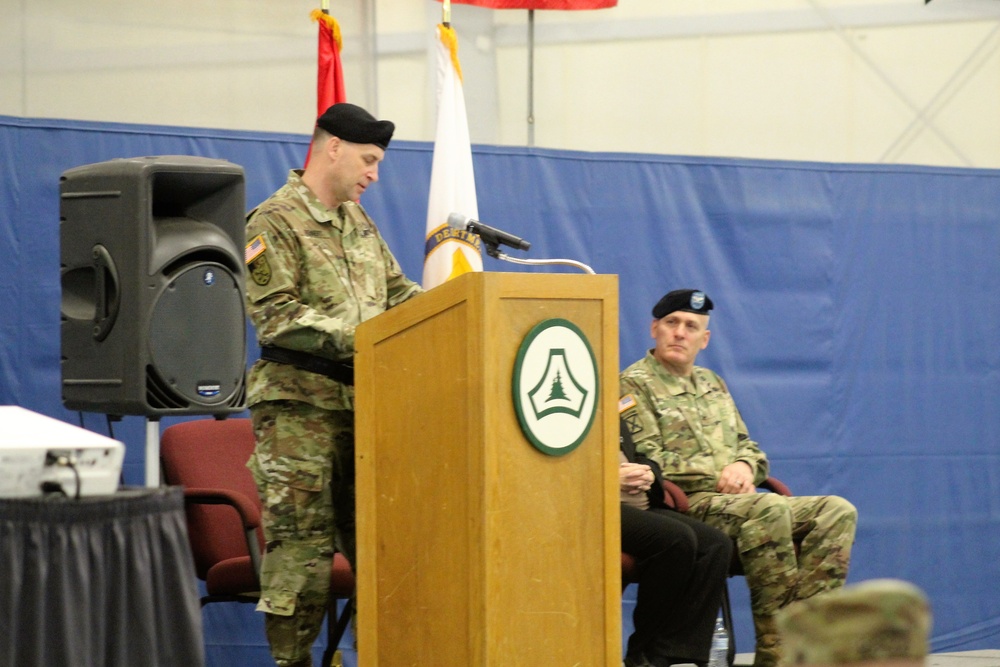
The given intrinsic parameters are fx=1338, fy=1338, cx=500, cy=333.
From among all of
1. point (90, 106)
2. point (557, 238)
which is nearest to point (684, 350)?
point (557, 238)

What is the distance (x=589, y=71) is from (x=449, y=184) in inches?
44.6

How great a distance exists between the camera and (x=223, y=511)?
12.6 feet

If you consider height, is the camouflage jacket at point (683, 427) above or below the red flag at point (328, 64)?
below

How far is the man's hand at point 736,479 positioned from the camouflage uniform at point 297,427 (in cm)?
151

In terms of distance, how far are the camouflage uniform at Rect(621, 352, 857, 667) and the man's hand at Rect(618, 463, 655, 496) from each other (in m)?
0.24

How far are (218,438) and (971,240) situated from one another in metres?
3.22

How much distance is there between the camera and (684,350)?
4.47 m

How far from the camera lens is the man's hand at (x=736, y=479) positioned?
4285 millimetres

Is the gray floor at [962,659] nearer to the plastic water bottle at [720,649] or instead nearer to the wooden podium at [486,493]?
the plastic water bottle at [720,649]

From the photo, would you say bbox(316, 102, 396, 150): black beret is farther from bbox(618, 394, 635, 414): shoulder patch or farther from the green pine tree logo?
bbox(618, 394, 635, 414): shoulder patch

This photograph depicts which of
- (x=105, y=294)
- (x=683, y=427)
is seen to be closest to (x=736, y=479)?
(x=683, y=427)

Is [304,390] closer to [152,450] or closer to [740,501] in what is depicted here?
[152,450]

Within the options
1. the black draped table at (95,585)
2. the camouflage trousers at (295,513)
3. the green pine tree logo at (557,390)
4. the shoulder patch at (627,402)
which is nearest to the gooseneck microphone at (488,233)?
the green pine tree logo at (557,390)

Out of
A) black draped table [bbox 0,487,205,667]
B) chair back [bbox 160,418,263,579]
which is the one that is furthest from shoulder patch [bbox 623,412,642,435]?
black draped table [bbox 0,487,205,667]
